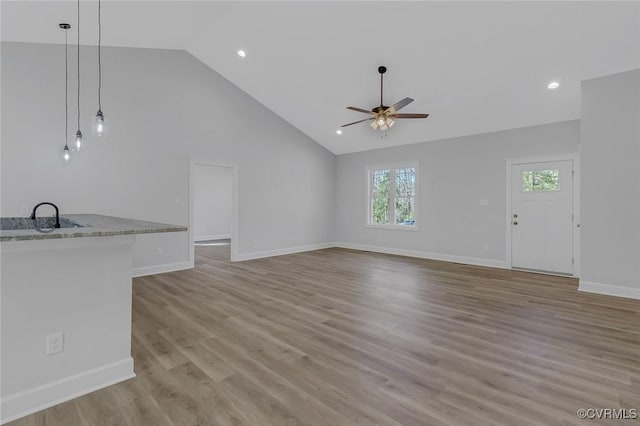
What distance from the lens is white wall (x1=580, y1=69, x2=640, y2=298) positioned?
4.06 metres

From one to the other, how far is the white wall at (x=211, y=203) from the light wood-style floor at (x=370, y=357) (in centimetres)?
598

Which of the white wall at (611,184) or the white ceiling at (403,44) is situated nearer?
the white ceiling at (403,44)

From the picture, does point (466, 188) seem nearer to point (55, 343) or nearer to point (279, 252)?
point (279, 252)

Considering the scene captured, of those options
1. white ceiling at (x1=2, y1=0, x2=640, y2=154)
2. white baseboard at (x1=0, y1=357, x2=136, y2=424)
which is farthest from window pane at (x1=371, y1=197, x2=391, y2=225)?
white baseboard at (x1=0, y1=357, x2=136, y2=424)

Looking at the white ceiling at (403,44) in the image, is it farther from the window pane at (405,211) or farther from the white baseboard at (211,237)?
the white baseboard at (211,237)

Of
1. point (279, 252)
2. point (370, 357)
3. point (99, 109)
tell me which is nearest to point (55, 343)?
point (370, 357)

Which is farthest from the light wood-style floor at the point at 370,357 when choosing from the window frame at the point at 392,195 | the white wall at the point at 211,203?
the white wall at the point at 211,203

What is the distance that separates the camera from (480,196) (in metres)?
6.28

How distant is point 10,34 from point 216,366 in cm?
505

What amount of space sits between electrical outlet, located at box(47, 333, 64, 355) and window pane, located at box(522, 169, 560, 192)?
6937 mm

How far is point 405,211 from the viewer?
7598 millimetres

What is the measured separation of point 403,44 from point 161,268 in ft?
18.0

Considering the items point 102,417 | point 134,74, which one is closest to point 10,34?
point 134,74

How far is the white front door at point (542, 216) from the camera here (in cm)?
537
